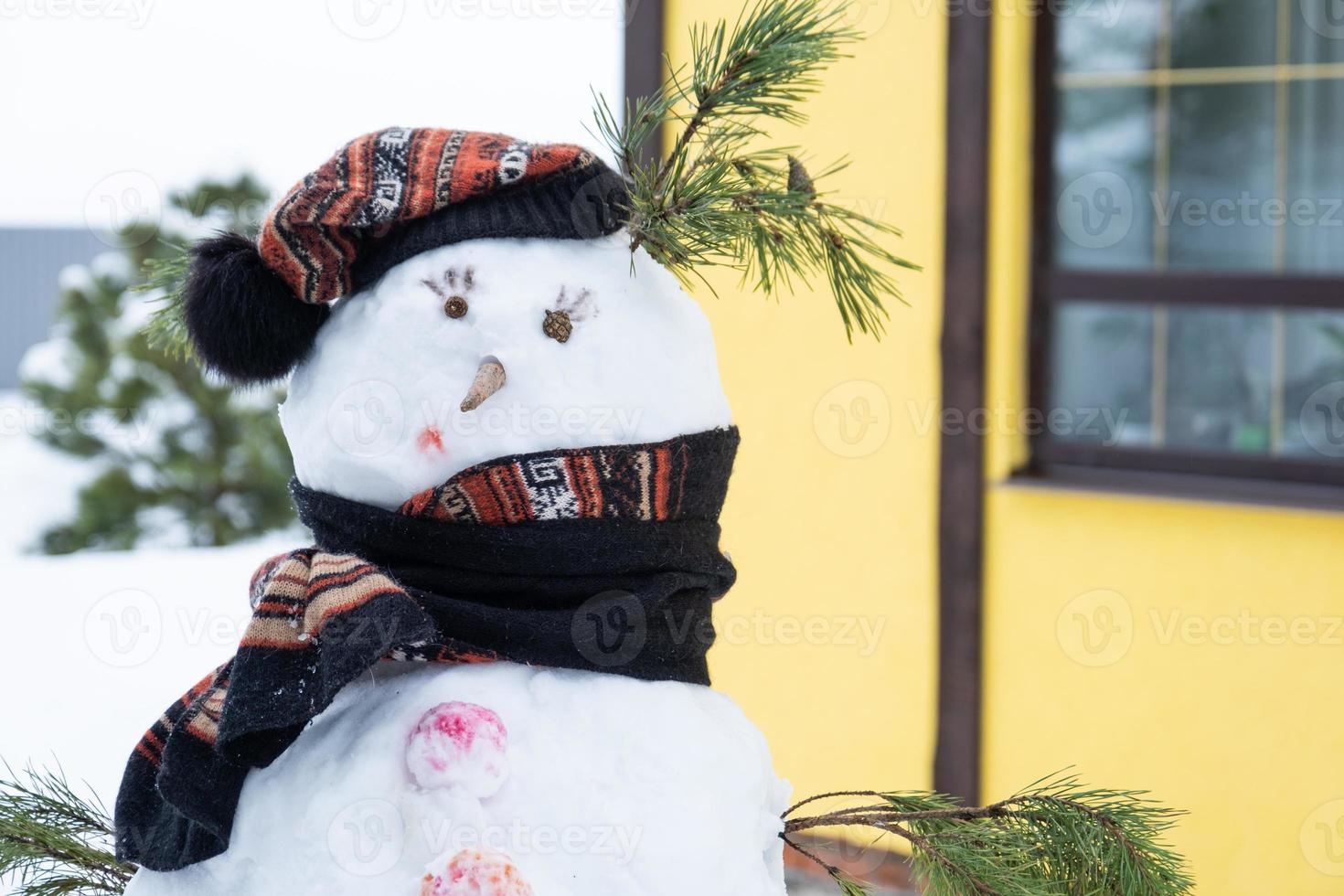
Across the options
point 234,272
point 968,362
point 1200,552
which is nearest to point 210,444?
point 968,362

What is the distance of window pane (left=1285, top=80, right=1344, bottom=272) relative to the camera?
206 cm

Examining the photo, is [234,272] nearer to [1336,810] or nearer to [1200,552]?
[1200,552]

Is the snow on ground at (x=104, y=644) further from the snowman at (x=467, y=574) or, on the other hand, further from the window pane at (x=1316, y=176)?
the window pane at (x=1316, y=176)

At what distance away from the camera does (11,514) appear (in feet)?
14.1

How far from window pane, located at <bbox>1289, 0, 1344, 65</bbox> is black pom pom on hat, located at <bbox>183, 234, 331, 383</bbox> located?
6.12 ft

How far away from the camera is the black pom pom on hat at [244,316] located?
33.3 inches

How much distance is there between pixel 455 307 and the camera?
2.67ft

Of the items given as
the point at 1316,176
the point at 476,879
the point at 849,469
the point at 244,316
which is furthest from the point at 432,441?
the point at 1316,176

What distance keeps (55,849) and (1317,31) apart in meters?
2.17

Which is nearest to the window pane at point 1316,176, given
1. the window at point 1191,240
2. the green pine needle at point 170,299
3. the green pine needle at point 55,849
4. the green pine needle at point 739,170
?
the window at point 1191,240

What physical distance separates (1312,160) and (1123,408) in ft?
1.72

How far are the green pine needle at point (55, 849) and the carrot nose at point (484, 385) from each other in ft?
1.45

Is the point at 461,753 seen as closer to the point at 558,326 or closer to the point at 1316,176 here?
the point at 558,326

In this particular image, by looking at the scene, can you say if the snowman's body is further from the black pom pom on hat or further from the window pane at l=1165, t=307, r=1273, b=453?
the window pane at l=1165, t=307, r=1273, b=453
